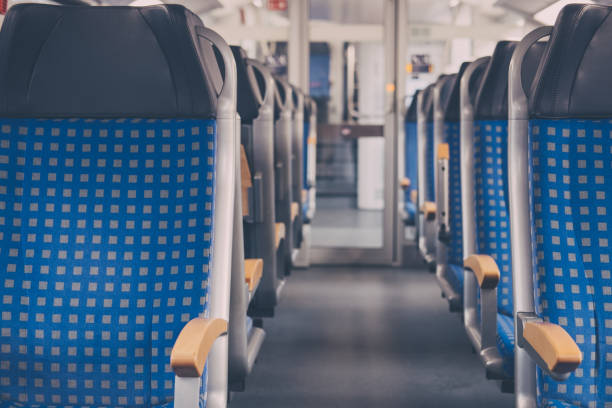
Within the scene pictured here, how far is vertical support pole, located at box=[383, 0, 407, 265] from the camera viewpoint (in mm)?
5789

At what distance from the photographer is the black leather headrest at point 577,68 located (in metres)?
1.51

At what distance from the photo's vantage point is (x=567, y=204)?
1588 millimetres

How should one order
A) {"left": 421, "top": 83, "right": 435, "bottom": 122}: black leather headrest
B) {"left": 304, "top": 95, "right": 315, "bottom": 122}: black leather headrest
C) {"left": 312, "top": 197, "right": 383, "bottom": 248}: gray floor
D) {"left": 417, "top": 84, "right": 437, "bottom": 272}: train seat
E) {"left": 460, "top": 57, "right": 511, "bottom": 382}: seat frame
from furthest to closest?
{"left": 312, "top": 197, "right": 383, "bottom": 248}: gray floor → {"left": 304, "top": 95, "right": 315, "bottom": 122}: black leather headrest → {"left": 421, "top": 83, "right": 435, "bottom": 122}: black leather headrest → {"left": 417, "top": 84, "right": 437, "bottom": 272}: train seat → {"left": 460, "top": 57, "right": 511, "bottom": 382}: seat frame

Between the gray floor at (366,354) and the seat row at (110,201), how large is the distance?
58.4 inches

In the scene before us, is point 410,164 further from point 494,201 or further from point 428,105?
point 494,201

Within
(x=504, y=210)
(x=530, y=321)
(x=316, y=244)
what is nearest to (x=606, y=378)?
(x=530, y=321)

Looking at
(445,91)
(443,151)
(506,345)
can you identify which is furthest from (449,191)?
(506,345)

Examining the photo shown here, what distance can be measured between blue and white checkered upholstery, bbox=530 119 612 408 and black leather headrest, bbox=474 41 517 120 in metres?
0.98

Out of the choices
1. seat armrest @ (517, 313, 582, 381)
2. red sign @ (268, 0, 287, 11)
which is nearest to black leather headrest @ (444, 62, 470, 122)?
seat armrest @ (517, 313, 582, 381)

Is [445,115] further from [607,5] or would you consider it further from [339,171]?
[339,171]

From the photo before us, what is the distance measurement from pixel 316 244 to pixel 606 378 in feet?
16.9

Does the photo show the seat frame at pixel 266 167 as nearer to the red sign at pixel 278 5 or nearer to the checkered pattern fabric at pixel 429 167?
the checkered pattern fabric at pixel 429 167

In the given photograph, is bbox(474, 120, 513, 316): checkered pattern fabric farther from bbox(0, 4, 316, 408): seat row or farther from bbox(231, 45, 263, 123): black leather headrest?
bbox(0, 4, 316, 408): seat row

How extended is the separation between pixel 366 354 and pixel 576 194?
227 centimetres
